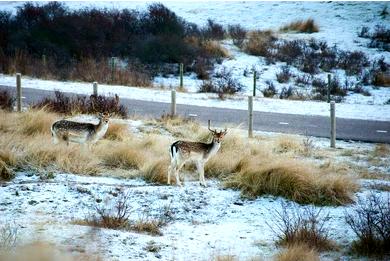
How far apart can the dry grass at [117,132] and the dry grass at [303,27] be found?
30.4 metres

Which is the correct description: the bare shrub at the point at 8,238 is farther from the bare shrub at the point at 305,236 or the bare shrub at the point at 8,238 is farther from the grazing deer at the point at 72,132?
the grazing deer at the point at 72,132

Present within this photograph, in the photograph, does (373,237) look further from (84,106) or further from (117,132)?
(84,106)

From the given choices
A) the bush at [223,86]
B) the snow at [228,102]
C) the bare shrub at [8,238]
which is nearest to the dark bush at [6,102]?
the snow at [228,102]

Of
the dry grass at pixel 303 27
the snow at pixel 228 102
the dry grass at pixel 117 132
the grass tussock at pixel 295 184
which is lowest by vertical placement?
the grass tussock at pixel 295 184

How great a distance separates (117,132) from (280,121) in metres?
6.97

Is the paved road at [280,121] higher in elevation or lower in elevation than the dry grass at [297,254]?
higher

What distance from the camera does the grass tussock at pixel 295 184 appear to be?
941 centimetres

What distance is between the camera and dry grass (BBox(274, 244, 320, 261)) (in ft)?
21.5

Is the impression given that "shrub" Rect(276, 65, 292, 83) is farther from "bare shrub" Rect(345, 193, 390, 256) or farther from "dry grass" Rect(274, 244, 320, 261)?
"dry grass" Rect(274, 244, 320, 261)

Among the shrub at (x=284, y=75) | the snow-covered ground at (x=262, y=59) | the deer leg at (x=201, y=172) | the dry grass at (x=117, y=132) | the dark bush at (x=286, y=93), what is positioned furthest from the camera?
the shrub at (x=284, y=75)

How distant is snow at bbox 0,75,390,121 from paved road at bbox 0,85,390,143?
1.15 meters

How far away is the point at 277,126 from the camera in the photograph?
59.7 feet

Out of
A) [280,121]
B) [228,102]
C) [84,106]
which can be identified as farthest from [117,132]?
[228,102]

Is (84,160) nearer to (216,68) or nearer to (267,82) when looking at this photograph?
(267,82)
